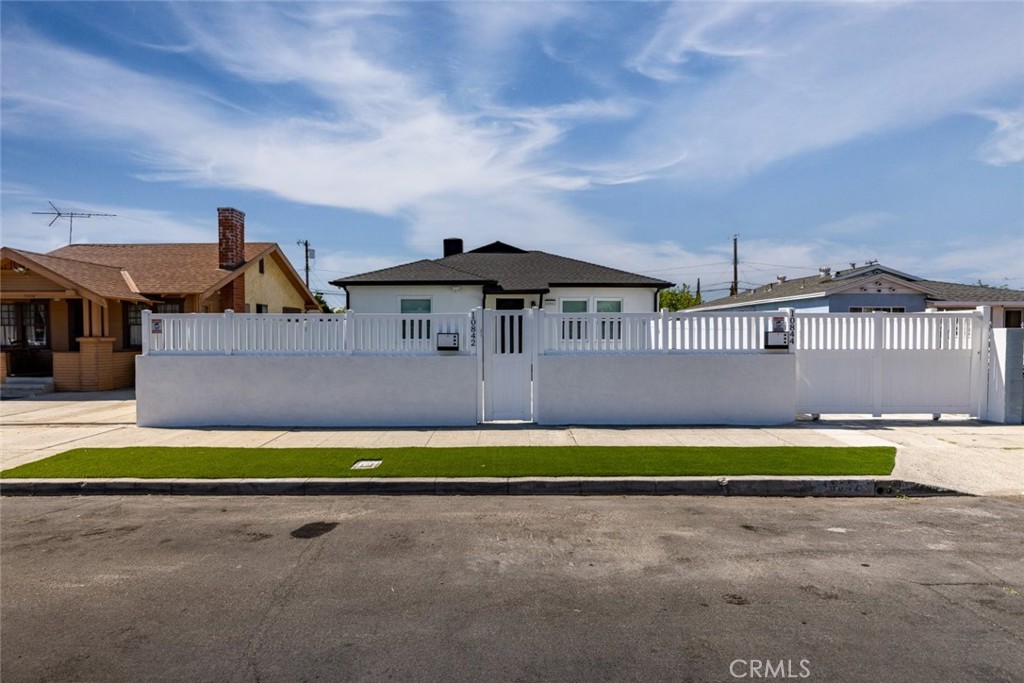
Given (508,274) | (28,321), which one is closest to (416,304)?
(508,274)

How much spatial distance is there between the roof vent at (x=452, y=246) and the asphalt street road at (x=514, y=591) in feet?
60.8

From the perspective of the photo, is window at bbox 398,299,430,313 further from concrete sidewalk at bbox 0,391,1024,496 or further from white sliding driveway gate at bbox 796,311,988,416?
white sliding driveway gate at bbox 796,311,988,416

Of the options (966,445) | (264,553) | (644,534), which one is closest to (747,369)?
Result: (966,445)

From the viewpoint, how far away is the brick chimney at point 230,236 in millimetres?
20078

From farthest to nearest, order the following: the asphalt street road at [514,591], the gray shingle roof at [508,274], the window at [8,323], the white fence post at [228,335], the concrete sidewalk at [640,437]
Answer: the window at [8,323] < the gray shingle roof at [508,274] < the white fence post at [228,335] < the concrete sidewalk at [640,437] < the asphalt street road at [514,591]

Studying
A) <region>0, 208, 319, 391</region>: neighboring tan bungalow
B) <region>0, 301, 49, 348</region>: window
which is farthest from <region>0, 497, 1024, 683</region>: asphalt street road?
<region>0, 301, 49, 348</region>: window

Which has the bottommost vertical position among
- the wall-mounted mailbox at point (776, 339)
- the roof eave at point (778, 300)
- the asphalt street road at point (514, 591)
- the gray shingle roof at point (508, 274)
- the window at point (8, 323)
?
the asphalt street road at point (514, 591)

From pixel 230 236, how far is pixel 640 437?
16.8m

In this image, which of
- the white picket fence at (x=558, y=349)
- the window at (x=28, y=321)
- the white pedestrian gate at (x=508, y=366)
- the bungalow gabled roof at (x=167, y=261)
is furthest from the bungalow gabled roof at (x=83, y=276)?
the white pedestrian gate at (x=508, y=366)

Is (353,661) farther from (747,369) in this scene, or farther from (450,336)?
(747,369)

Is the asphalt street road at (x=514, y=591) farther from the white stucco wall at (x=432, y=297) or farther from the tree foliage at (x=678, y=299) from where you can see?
the tree foliage at (x=678, y=299)

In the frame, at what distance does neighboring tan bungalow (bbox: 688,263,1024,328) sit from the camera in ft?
76.4

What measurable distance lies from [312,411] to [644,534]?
691 centimetres

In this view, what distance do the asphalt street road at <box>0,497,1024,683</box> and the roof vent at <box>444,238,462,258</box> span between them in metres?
18.5
